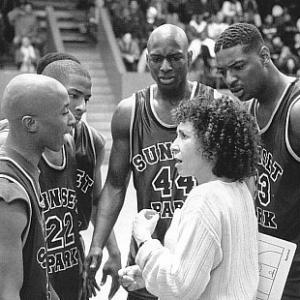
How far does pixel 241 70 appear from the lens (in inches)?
122

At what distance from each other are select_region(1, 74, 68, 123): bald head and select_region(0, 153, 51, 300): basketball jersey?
0.16m

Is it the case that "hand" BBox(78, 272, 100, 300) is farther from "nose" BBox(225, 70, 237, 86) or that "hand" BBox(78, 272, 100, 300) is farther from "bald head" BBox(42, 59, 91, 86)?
"nose" BBox(225, 70, 237, 86)

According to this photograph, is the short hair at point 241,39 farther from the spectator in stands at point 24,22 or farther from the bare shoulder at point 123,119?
the spectator in stands at point 24,22

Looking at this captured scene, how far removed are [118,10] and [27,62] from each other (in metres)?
3.84

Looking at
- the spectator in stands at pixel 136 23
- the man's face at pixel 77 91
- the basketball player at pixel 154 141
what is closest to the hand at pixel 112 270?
the basketball player at pixel 154 141

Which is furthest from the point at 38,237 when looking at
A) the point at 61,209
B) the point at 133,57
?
the point at 133,57

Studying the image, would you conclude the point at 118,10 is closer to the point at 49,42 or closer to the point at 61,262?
the point at 49,42

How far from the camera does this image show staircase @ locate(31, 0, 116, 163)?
685 inches

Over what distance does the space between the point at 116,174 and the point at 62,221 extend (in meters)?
0.60

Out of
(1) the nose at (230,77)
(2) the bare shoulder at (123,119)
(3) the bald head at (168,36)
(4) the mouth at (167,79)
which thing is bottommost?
(2) the bare shoulder at (123,119)

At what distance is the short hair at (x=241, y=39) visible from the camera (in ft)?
10.2

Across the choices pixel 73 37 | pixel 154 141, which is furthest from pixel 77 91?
pixel 73 37

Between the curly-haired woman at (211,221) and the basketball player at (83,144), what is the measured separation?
3.35 ft

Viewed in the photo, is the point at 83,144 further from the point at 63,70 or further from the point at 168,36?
the point at 168,36
